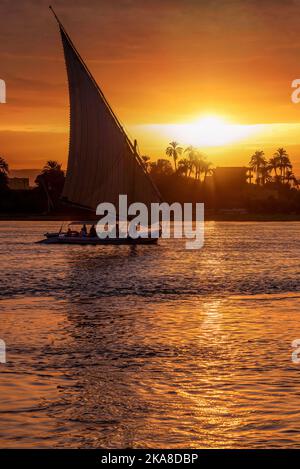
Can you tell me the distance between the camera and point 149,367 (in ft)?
64.5

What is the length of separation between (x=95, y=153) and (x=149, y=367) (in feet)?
176

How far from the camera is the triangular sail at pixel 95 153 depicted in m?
69.6

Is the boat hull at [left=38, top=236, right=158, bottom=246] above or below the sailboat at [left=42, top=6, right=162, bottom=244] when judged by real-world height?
below

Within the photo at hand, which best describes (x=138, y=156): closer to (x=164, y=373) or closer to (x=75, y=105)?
(x=75, y=105)

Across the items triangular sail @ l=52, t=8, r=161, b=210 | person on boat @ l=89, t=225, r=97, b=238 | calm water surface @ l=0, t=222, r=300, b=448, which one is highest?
triangular sail @ l=52, t=8, r=161, b=210

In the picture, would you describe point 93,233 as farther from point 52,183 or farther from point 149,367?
point 52,183

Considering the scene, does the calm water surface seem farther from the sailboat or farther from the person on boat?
the person on boat

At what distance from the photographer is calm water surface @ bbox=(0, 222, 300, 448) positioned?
14102 millimetres

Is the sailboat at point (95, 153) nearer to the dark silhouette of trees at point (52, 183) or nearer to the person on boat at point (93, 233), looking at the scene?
the person on boat at point (93, 233)

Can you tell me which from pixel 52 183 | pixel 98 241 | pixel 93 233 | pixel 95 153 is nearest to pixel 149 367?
pixel 95 153

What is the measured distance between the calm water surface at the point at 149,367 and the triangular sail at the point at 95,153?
28667mm

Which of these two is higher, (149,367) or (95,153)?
(95,153)

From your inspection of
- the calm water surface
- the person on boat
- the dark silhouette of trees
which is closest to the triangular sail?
the person on boat

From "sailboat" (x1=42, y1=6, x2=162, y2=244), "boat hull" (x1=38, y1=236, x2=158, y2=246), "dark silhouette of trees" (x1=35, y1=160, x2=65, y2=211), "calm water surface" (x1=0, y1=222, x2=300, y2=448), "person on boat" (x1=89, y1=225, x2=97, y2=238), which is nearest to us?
"calm water surface" (x1=0, y1=222, x2=300, y2=448)
